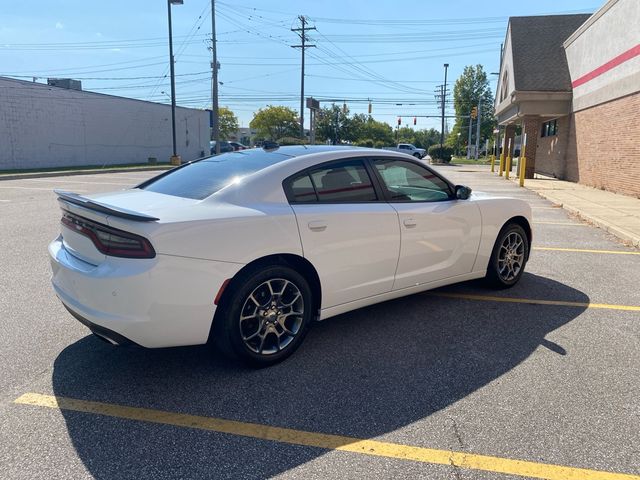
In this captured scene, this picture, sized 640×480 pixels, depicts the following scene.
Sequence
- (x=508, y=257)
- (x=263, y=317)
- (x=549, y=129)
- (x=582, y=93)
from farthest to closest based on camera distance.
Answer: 1. (x=549, y=129)
2. (x=582, y=93)
3. (x=508, y=257)
4. (x=263, y=317)

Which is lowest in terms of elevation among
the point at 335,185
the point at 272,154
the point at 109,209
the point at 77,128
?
the point at 109,209

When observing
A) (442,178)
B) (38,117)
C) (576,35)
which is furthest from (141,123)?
(442,178)

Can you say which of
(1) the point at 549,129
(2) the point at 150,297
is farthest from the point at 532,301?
(1) the point at 549,129

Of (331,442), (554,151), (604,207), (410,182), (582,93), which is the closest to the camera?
(331,442)

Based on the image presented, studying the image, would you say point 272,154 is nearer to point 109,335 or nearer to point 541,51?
point 109,335

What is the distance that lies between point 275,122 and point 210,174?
7892 cm

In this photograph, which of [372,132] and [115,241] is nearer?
[115,241]

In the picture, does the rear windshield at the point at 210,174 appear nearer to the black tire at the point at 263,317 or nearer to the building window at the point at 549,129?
the black tire at the point at 263,317

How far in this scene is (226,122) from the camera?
8312cm

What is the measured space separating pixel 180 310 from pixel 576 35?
23.7 metres

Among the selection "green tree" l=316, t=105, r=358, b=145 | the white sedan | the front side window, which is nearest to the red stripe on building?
the front side window

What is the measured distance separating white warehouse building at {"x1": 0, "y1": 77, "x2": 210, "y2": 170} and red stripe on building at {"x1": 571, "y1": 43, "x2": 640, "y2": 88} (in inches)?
1167

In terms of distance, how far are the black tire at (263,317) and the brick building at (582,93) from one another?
14.1 meters

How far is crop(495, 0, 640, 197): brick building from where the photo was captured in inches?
581
